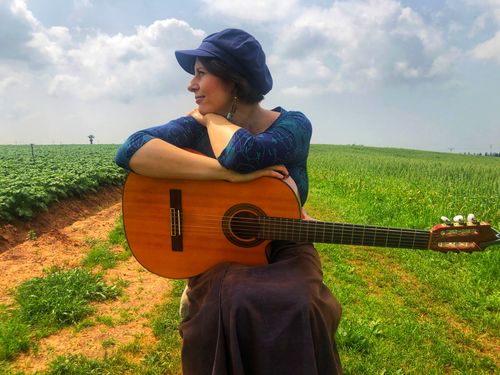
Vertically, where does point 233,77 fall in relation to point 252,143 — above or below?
above

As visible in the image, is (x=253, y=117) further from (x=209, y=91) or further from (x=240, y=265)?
(x=240, y=265)

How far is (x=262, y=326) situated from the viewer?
5.74 feet

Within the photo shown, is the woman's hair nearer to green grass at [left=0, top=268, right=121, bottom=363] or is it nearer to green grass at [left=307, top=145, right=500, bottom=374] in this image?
green grass at [left=307, top=145, right=500, bottom=374]

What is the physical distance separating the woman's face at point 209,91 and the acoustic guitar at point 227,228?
0.49 meters

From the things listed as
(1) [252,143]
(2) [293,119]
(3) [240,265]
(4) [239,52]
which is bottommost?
(3) [240,265]

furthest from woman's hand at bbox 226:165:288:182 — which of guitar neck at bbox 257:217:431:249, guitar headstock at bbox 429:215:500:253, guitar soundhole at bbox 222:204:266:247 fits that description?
guitar headstock at bbox 429:215:500:253

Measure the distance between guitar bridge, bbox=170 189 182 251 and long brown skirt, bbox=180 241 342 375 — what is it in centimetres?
40

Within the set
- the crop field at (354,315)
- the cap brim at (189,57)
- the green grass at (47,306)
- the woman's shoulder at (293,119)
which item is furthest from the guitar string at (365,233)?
the green grass at (47,306)

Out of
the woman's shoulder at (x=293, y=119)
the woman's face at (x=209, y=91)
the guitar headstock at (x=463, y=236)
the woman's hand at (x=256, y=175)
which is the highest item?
the woman's face at (x=209, y=91)

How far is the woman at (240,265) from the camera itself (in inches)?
69.0

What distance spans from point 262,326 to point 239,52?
1.41m

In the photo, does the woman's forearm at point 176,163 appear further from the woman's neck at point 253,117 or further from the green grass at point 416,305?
the green grass at point 416,305

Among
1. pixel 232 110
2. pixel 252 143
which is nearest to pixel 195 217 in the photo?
pixel 252 143

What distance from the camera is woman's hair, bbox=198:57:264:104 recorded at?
7.41 ft
